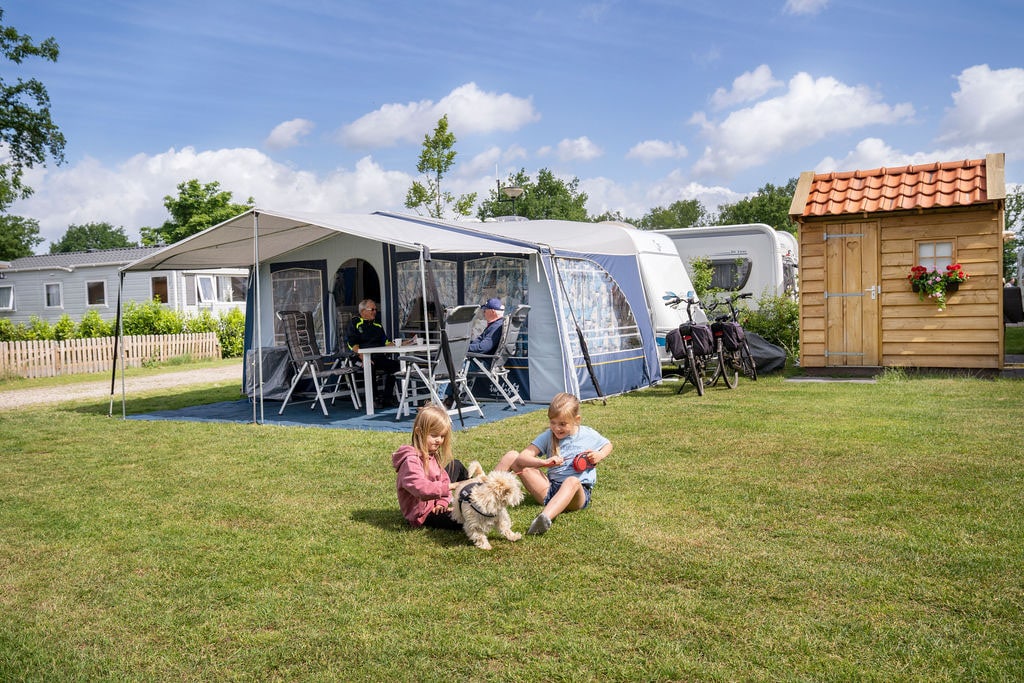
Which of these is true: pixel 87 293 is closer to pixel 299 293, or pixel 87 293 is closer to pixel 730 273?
pixel 299 293

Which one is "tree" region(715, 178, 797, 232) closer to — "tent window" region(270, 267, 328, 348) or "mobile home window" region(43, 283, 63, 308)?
"mobile home window" region(43, 283, 63, 308)

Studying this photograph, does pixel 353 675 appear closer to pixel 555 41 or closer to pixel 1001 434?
pixel 1001 434

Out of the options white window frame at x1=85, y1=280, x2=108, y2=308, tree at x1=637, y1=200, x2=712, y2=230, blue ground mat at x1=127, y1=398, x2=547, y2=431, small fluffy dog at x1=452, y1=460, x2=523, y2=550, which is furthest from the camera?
tree at x1=637, y1=200, x2=712, y2=230

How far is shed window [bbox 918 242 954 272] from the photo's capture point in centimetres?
965

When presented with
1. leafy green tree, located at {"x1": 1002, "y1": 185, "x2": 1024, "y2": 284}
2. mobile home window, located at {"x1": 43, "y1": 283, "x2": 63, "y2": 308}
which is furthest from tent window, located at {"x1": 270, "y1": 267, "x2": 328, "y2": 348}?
leafy green tree, located at {"x1": 1002, "y1": 185, "x2": 1024, "y2": 284}

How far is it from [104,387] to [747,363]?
890 centimetres

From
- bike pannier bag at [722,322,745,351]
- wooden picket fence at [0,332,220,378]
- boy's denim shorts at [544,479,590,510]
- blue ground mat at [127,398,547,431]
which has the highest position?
bike pannier bag at [722,322,745,351]

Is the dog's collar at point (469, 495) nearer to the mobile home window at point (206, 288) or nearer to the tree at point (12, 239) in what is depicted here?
the mobile home window at point (206, 288)

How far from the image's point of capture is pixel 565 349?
336 inches

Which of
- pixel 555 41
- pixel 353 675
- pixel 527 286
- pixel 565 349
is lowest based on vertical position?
pixel 353 675

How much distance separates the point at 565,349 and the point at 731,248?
5.51m

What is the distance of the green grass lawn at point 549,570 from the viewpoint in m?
2.67

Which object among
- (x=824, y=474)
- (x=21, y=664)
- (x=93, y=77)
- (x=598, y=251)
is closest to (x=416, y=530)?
(x=21, y=664)

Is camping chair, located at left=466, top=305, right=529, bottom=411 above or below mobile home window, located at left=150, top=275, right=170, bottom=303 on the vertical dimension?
below
